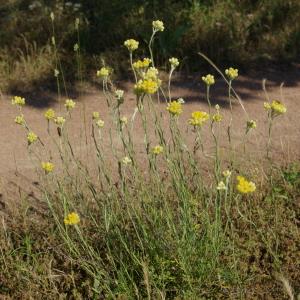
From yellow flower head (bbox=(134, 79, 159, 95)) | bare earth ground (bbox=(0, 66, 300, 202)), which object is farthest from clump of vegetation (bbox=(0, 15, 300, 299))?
bare earth ground (bbox=(0, 66, 300, 202))

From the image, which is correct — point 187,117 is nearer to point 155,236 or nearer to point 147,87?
point 155,236

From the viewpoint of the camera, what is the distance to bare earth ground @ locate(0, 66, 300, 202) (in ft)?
16.2

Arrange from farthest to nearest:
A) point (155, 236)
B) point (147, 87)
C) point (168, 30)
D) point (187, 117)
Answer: point (168, 30) → point (187, 117) → point (155, 236) → point (147, 87)

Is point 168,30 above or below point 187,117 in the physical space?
above

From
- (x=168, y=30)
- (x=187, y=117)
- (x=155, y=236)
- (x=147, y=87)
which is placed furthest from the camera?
(x=168, y=30)

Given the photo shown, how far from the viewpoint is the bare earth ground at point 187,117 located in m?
4.94

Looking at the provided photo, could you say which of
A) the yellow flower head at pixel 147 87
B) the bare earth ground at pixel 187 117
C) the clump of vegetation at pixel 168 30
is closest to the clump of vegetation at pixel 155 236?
the yellow flower head at pixel 147 87

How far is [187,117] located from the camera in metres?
5.76

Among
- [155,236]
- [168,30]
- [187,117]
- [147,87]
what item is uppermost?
[147,87]

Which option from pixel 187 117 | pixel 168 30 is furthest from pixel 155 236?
pixel 168 30

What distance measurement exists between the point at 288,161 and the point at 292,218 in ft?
2.87

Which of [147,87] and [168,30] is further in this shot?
[168,30]

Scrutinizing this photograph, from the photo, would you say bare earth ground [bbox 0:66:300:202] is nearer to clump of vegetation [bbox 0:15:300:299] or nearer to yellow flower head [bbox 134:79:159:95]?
clump of vegetation [bbox 0:15:300:299]

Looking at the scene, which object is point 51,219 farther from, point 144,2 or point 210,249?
point 144,2
